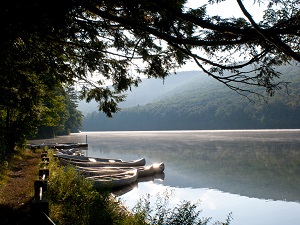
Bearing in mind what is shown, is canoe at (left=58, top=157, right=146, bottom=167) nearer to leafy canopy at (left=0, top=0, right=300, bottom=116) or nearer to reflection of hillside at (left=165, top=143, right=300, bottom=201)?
reflection of hillside at (left=165, top=143, right=300, bottom=201)

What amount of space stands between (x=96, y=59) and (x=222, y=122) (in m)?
139

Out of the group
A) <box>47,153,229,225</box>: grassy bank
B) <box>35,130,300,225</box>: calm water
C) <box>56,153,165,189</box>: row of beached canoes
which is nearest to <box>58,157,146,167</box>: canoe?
<box>56,153,165,189</box>: row of beached canoes

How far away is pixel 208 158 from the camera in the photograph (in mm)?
33094

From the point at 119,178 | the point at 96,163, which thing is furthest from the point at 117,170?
the point at 96,163

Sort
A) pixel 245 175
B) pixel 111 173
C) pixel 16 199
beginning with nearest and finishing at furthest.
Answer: pixel 16 199 < pixel 111 173 < pixel 245 175

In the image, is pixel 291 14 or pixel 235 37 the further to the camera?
pixel 235 37

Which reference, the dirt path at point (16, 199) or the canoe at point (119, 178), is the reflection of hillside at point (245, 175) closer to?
the canoe at point (119, 178)

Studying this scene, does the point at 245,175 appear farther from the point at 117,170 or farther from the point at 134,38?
the point at 134,38

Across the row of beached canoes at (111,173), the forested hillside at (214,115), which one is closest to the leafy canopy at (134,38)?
the row of beached canoes at (111,173)

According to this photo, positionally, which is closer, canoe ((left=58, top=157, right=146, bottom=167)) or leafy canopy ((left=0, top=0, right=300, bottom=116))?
leafy canopy ((left=0, top=0, right=300, bottom=116))

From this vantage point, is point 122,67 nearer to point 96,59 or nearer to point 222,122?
point 96,59

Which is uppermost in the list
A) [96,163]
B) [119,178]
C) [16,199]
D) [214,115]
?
[214,115]

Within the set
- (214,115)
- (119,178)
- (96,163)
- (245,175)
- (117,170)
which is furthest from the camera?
(214,115)

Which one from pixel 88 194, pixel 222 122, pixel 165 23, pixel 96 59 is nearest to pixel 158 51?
pixel 165 23
